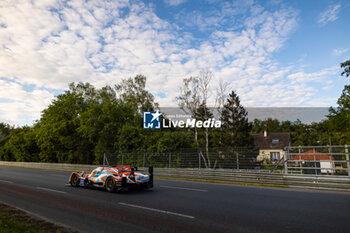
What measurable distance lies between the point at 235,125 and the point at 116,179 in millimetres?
32100

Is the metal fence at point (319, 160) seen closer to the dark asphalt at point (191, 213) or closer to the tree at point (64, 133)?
the dark asphalt at point (191, 213)

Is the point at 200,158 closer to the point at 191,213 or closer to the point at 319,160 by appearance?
the point at 319,160

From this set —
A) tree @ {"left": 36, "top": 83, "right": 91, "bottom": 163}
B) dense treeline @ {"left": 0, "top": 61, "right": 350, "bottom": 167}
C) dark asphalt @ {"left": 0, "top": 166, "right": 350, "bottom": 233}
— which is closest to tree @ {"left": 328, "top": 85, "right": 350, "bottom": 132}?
dense treeline @ {"left": 0, "top": 61, "right": 350, "bottom": 167}

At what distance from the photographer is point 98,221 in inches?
224

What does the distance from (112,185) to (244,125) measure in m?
32.8

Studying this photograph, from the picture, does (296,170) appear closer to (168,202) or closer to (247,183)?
(247,183)

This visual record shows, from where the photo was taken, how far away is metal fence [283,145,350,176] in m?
11.1

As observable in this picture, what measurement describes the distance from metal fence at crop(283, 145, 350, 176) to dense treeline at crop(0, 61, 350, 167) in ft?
19.0

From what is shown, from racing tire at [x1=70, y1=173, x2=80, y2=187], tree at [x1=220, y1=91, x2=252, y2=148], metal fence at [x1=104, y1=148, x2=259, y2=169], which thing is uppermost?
tree at [x1=220, y1=91, x2=252, y2=148]

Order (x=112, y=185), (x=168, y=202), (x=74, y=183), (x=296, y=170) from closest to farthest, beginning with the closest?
(x=168, y=202)
(x=112, y=185)
(x=74, y=183)
(x=296, y=170)

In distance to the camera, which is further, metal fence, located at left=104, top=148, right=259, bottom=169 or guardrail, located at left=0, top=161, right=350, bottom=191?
metal fence, located at left=104, top=148, right=259, bottom=169

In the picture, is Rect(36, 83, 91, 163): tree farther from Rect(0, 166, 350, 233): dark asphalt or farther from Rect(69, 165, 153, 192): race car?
Rect(0, 166, 350, 233): dark asphalt

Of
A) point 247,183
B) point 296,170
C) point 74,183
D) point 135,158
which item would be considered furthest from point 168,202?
point 135,158

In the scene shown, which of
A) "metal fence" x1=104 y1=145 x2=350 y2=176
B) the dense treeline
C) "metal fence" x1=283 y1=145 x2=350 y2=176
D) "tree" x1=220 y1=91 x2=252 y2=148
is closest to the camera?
"metal fence" x1=283 y1=145 x2=350 y2=176
